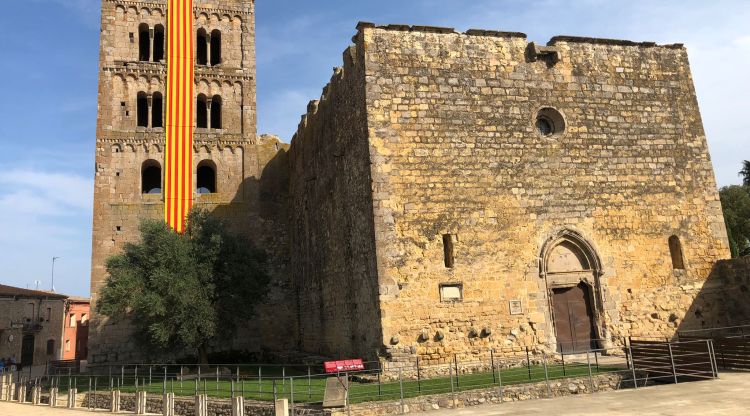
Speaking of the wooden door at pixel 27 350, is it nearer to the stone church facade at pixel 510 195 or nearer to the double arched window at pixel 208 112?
the double arched window at pixel 208 112

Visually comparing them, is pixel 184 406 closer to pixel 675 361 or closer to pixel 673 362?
pixel 673 362

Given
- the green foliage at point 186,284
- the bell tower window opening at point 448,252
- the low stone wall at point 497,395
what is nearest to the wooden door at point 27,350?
the green foliage at point 186,284

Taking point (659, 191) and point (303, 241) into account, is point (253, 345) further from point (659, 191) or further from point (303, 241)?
point (659, 191)

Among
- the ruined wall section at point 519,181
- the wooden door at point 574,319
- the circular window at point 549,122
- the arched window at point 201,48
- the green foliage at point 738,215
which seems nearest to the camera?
the ruined wall section at point 519,181

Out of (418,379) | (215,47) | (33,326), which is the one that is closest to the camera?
(418,379)

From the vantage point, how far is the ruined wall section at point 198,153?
2253 centimetres

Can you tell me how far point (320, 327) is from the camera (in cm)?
1859

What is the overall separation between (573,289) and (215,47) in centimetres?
2051

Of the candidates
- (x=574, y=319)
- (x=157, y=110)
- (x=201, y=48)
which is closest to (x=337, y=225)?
(x=574, y=319)

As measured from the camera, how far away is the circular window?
1450cm

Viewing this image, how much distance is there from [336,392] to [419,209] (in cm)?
518

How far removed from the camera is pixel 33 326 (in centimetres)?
3906

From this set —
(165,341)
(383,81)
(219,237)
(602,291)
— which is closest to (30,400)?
(165,341)

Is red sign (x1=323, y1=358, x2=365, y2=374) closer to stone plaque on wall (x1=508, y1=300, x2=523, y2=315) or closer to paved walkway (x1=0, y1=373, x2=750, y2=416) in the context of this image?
paved walkway (x1=0, y1=373, x2=750, y2=416)
